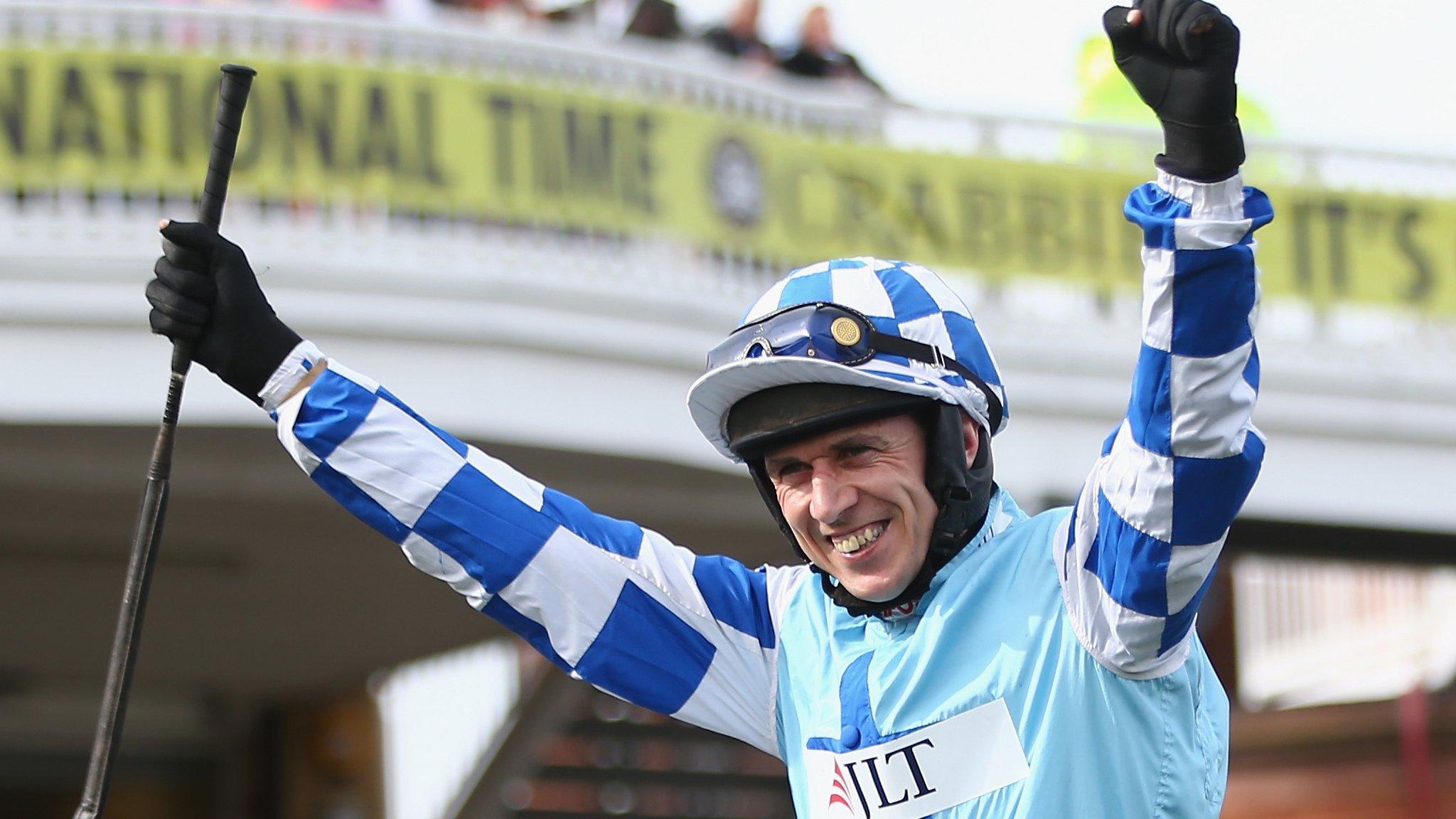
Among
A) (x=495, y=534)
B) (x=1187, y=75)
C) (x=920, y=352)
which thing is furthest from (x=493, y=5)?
(x=1187, y=75)

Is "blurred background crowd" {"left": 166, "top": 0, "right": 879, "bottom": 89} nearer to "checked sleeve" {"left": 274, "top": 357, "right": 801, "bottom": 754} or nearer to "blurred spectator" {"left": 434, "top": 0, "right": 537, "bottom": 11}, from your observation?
"blurred spectator" {"left": 434, "top": 0, "right": 537, "bottom": 11}

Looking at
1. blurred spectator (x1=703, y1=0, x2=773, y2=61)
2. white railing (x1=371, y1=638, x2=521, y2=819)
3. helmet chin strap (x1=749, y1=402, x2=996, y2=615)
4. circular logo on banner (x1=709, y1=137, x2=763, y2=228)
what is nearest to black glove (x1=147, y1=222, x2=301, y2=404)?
helmet chin strap (x1=749, y1=402, x2=996, y2=615)

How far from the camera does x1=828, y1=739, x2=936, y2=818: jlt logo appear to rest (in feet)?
7.97

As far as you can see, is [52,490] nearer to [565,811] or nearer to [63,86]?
[63,86]

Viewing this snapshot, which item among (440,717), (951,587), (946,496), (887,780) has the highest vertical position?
(946,496)

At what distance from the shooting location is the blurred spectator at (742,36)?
9.04 metres

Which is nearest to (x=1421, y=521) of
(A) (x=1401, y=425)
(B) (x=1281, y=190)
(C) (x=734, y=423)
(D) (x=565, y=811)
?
(A) (x=1401, y=425)

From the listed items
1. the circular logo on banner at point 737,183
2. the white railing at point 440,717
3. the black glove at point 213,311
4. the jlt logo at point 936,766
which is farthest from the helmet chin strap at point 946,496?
the white railing at point 440,717

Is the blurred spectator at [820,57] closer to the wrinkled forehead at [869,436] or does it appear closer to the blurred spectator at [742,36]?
the blurred spectator at [742,36]

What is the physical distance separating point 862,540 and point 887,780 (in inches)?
11.9

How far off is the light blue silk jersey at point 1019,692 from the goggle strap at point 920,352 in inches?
7.6

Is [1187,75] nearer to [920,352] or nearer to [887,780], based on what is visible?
[920,352]

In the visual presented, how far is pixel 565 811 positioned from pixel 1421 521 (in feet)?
15.0

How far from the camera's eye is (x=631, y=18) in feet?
29.1
